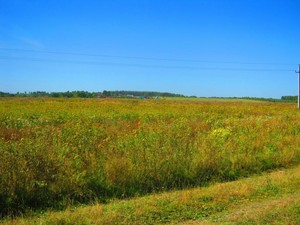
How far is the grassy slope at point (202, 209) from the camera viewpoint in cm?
450

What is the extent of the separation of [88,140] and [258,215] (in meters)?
4.46

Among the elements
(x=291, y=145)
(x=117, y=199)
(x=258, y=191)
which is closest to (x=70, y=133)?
(x=117, y=199)

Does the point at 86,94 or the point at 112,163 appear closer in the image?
the point at 112,163

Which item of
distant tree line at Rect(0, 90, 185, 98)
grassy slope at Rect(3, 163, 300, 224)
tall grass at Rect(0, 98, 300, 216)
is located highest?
distant tree line at Rect(0, 90, 185, 98)

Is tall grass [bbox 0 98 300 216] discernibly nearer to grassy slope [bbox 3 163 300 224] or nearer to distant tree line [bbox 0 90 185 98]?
grassy slope [bbox 3 163 300 224]

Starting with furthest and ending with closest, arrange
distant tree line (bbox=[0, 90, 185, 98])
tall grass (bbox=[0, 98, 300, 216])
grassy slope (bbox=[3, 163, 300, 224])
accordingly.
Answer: distant tree line (bbox=[0, 90, 185, 98]) → tall grass (bbox=[0, 98, 300, 216]) → grassy slope (bbox=[3, 163, 300, 224])

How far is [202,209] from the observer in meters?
5.09

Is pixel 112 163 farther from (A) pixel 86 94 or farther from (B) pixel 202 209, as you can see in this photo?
(A) pixel 86 94

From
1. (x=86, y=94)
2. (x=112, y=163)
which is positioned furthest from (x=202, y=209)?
(x=86, y=94)

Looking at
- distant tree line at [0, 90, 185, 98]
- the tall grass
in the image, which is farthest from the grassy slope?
distant tree line at [0, 90, 185, 98]

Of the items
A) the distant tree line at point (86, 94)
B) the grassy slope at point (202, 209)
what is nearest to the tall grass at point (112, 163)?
the grassy slope at point (202, 209)

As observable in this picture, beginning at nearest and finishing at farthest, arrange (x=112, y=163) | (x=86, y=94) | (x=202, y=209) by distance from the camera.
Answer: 1. (x=202, y=209)
2. (x=112, y=163)
3. (x=86, y=94)

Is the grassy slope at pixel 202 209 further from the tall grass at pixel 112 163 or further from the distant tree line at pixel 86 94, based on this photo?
the distant tree line at pixel 86 94

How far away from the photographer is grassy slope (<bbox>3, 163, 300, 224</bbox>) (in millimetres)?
4504
